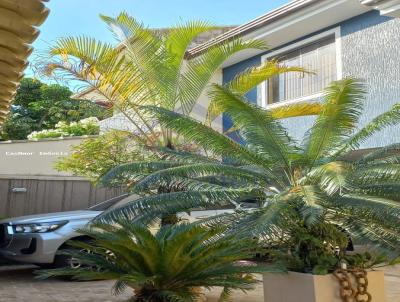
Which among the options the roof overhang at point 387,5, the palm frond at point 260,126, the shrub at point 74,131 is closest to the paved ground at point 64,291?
the palm frond at point 260,126

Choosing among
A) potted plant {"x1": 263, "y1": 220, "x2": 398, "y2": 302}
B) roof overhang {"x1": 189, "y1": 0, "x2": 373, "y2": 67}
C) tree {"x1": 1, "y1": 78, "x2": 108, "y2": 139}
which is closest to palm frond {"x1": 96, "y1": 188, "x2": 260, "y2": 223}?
potted plant {"x1": 263, "y1": 220, "x2": 398, "y2": 302}

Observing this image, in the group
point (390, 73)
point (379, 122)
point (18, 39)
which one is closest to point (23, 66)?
point (18, 39)

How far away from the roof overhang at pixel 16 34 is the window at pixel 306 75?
1089 cm

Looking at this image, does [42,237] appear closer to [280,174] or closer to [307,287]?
[280,174]

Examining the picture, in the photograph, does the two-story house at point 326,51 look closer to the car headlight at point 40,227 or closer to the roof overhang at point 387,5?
the roof overhang at point 387,5

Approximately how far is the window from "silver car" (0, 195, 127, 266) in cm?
632

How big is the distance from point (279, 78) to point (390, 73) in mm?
3431

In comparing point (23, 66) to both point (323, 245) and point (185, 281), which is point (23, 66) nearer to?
point (185, 281)

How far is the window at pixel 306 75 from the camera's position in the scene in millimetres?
11969

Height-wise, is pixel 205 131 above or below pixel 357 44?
below

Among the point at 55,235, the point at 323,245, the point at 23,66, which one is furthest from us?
the point at 55,235

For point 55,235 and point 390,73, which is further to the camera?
point 390,73

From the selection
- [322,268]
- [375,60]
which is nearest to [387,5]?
A: [375,60]

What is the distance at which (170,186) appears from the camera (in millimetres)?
6512
